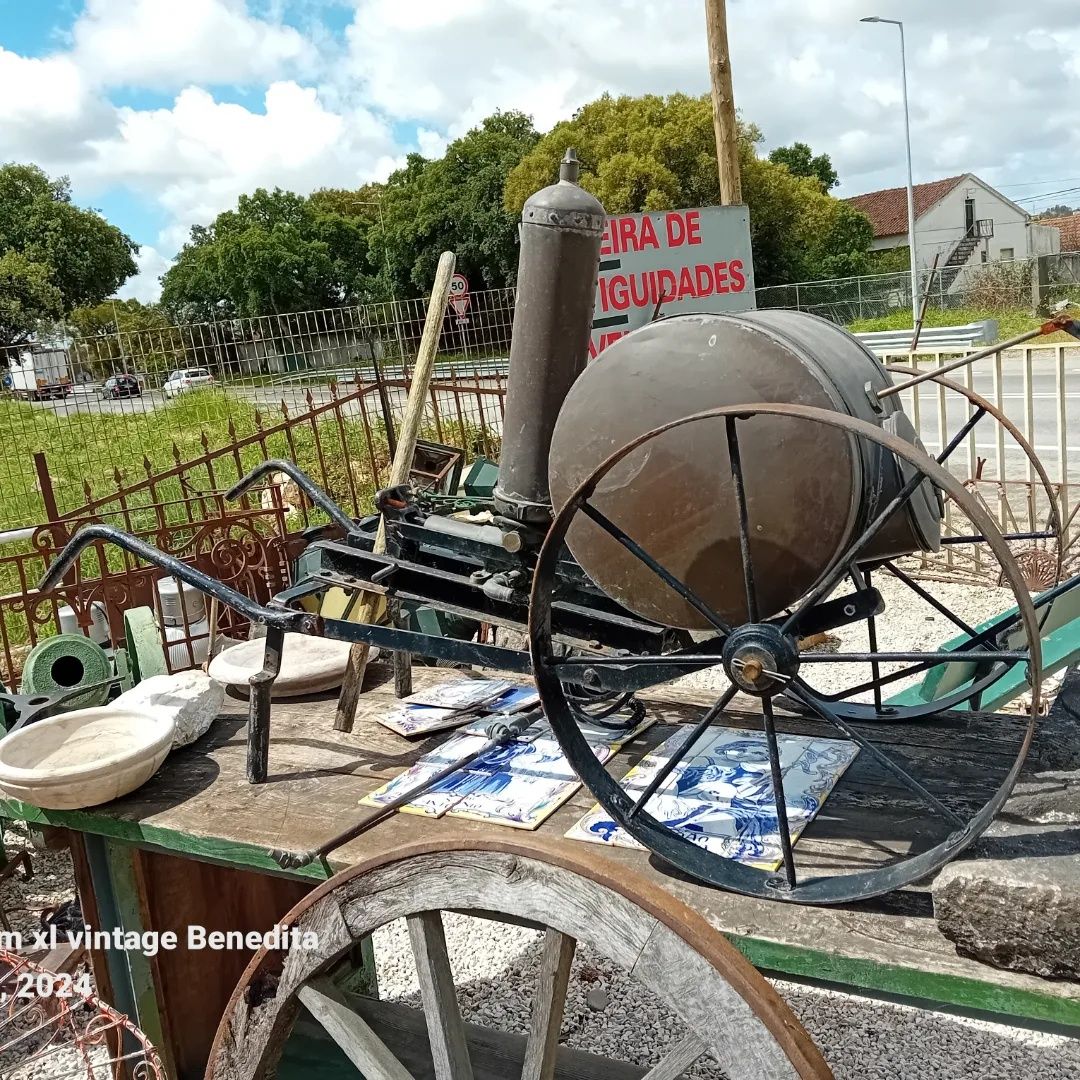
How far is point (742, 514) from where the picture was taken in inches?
66.1

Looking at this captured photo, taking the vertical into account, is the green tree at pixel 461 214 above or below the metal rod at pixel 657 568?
above

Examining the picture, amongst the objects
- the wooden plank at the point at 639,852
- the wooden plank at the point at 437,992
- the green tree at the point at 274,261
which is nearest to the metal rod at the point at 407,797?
the wooden plank at the point at 639,852

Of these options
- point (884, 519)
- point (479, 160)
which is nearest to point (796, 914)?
point (884, 519)

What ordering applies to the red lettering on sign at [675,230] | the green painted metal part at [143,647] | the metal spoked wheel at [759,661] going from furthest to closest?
the red lettering on sign at [675,230]
the green painted metal part at [143,647]
the metal spoked wheel at [759,661]

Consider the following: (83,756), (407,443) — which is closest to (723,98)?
(407,443)

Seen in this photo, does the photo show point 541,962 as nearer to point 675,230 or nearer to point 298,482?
point 298,482

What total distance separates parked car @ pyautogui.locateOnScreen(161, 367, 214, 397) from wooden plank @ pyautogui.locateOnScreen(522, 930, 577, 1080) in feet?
32.9

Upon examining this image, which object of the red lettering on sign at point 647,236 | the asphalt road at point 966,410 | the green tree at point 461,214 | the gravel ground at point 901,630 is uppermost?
the green tree at point 461,214

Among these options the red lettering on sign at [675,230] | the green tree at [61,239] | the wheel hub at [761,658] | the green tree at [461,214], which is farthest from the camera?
the green tree at [61,239]

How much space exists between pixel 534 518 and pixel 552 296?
0.49 meters

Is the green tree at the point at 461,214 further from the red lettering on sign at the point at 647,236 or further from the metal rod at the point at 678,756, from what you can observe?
the metal rod at the point at 678,756

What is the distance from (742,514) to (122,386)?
10.2 m

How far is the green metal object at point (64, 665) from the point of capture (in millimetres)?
3396

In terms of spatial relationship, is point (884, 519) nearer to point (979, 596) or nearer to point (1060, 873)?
point (1060, 873)
